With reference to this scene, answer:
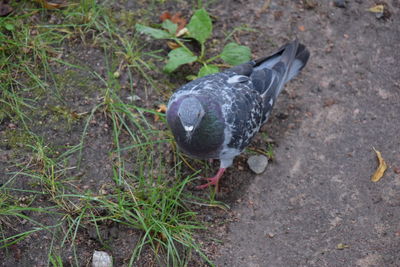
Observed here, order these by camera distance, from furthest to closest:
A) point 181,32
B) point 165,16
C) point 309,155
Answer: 1. point 165,16
2. point 181,32
3. point 309,155

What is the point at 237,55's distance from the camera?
4797 mm

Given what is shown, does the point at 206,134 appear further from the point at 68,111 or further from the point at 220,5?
the point at 220,5

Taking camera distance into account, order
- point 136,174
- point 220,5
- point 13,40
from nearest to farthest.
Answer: point 136,174
point 13,40
point 220,5

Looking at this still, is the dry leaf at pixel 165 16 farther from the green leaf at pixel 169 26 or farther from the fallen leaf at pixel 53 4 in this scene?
the fallen leaf at pixel 53 4

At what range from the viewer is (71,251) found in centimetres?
361

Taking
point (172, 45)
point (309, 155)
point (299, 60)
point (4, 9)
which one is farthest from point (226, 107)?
point (4, 9)

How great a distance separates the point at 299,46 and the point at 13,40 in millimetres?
2797

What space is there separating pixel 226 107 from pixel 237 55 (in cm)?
101

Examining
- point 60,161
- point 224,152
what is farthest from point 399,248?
point 60,161

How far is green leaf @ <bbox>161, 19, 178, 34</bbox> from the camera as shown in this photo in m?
4.89

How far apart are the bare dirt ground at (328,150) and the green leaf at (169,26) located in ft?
2.41

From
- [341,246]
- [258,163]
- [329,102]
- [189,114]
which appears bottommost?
[341,246]

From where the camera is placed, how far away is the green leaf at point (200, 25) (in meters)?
4.80

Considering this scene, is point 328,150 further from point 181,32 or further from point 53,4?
point 53,4
